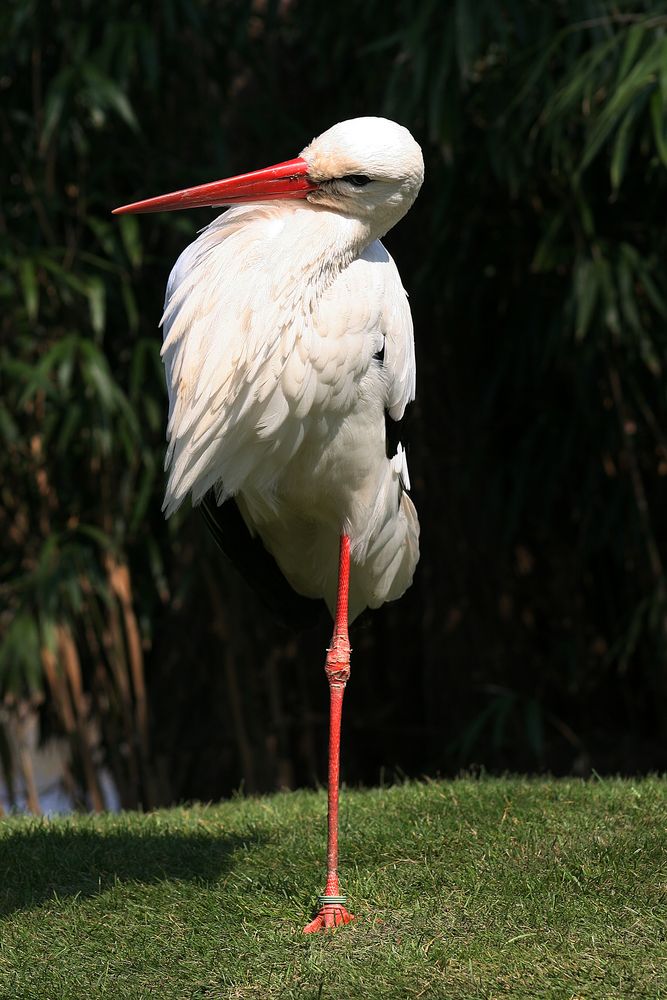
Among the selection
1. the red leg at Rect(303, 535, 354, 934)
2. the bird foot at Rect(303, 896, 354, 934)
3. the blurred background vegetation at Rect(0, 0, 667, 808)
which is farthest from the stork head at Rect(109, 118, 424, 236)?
the blurred background vegetation at Rect(0, 0, 667, 808)

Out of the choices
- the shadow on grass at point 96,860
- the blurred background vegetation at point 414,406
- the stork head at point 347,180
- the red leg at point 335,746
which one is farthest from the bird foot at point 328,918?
the blurred background vegetation at point 414,406

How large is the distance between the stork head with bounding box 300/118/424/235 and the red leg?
82cm

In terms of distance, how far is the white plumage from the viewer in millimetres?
3012

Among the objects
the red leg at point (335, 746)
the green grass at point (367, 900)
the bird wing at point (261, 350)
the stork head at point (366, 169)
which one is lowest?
the green grass at point (367, 900)

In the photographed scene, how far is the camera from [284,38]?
6484mm

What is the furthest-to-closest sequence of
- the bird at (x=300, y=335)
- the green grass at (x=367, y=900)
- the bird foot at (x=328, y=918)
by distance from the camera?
the bird at (x=300, y=335) → the bird foot at (x=328, y=918) → the green grass at (x=367, y=900)

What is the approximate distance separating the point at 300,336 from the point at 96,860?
1.46 metres

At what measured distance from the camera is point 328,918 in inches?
115

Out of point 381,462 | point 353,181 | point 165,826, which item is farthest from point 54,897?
point 353,181

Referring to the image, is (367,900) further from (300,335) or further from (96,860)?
(300,335)

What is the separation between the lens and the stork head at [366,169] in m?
3.01

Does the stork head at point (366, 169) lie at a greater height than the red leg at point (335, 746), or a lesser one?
greater

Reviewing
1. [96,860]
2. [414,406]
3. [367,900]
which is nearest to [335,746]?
[367,900]

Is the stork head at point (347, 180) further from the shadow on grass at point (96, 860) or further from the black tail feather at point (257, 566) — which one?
the shadow on grass at point (96, 860)
